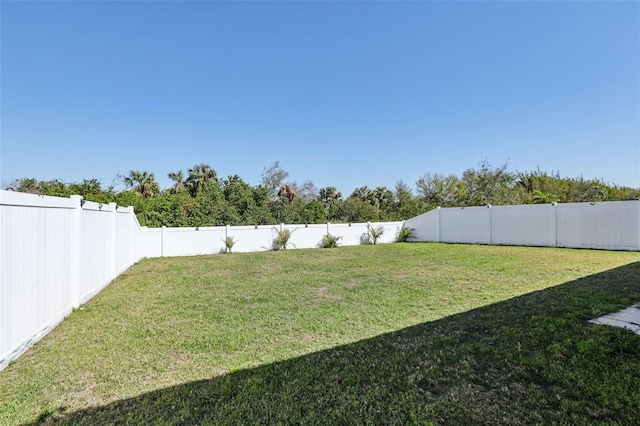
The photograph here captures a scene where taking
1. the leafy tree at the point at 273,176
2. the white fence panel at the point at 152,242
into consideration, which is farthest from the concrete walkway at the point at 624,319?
the leafy tree at the point at 273,176

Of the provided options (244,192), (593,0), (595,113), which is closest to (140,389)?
(593,0)

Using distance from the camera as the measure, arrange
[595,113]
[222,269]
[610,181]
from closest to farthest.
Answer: [222,269] < [595,113] < [610,181]

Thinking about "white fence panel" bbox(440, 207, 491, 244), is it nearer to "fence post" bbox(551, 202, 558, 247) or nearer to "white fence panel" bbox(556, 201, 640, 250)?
"fence post" bbox(551, 202, 558, 247)

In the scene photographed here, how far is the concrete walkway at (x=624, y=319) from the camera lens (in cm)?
305

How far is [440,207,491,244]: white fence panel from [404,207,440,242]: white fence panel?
26 centimetres

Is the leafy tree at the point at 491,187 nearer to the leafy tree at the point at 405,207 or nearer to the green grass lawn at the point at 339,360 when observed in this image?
the leafy tree at the point at 405,207

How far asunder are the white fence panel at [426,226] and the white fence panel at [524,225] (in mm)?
2662

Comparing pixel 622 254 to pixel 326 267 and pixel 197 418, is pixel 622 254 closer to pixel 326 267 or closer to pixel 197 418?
pixel 326 267

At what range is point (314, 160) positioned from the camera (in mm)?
20469

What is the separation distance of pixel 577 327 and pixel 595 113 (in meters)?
12.8

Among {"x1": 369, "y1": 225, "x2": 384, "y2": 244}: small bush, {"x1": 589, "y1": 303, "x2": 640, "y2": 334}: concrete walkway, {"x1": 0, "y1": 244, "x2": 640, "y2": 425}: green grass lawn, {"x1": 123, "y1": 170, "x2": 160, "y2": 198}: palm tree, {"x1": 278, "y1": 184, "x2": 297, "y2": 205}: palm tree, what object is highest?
{"x1": 123, "y1": 170, "x2": 160, "y2": 198}: palm tree

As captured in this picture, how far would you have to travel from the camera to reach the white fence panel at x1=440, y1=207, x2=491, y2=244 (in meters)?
13.2

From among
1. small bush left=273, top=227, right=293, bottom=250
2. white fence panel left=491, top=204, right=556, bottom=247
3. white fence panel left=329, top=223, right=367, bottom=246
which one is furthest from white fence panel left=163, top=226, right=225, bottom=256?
white fence panel left=491, top=204, right=556, bottom=247

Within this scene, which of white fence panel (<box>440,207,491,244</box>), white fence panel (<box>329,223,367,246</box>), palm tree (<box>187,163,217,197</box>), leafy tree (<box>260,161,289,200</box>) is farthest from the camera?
palm tree (<box>187,163,217,197</box>)
